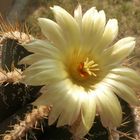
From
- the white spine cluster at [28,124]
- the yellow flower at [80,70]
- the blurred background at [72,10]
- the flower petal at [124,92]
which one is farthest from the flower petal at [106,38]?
the blurred background at [72,10]

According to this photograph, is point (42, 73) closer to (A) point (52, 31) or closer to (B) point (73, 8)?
(A) point (52, 31)

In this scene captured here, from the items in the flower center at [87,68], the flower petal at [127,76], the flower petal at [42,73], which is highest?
the flower petal at [42,73]

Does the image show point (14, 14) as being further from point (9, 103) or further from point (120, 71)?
point (120, 71)

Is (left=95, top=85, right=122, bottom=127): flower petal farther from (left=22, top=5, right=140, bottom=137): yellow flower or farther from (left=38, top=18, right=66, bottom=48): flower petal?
(left=38, top=18, right=66, bottom=48): flower petal

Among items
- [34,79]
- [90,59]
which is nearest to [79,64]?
[90,59]

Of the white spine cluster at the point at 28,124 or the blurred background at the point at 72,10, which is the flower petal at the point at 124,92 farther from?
the blurred background at the point at 72,10

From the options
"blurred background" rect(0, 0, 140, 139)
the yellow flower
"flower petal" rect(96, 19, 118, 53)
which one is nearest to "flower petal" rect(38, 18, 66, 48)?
the yellow flower

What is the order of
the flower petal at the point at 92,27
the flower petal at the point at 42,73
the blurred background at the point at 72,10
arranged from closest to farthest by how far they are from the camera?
1. the flower petal at the point at 42,73
2. the flower petal at the point at 92,27
3. the blurred background at the point at 72,10

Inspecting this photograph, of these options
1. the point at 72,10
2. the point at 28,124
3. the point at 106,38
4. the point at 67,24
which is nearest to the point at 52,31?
the point at 67,24
